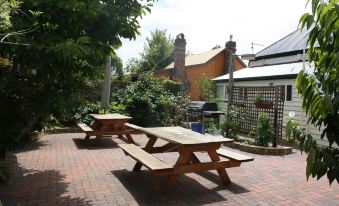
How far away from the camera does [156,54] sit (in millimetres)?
35438

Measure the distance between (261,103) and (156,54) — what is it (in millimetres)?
25556

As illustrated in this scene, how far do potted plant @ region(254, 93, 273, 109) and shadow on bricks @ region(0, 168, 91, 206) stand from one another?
24.0 feet

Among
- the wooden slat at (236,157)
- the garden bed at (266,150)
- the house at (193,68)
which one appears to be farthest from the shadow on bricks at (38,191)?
the house at (193,68)

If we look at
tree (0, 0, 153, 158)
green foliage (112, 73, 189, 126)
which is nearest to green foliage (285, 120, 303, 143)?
tree (0, 0, 153, 158)

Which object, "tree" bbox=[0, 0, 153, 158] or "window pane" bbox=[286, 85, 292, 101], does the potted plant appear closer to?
"window pane" bbox=[286, 85, 292, 101]

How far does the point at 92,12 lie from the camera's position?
3986mm

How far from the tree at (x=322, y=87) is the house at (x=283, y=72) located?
8.29 metres

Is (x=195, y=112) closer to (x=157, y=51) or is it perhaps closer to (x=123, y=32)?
(x=123, y=32)

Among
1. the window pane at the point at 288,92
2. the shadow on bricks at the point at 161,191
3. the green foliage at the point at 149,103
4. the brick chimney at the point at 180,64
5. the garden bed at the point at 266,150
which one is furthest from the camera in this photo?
the brick chimney at the point at 180,64

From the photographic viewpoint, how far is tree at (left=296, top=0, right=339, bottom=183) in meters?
1.77

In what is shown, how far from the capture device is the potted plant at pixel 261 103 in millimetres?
10633

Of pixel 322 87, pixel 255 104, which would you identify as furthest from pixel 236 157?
pixel 255 104

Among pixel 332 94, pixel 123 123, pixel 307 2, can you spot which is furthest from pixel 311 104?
pixel 123 123

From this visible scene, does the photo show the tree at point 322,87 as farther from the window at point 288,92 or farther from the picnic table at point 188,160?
the window at point 288,92
